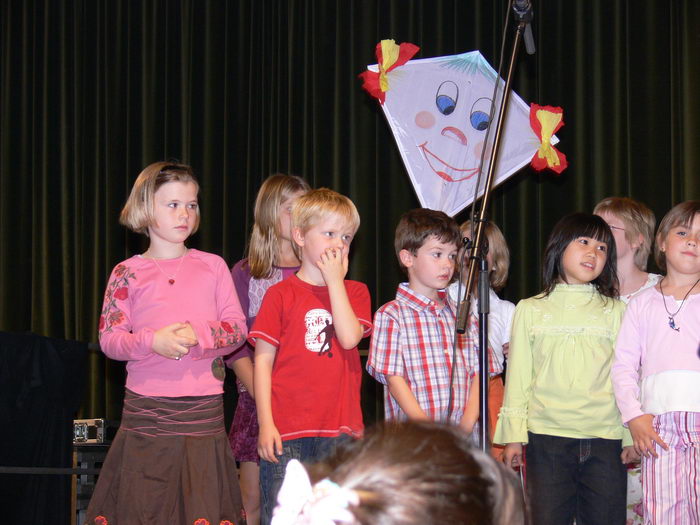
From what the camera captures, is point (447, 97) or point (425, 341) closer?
point (425, 341)

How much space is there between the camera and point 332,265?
271cm

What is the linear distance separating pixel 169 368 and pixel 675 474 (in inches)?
63.8

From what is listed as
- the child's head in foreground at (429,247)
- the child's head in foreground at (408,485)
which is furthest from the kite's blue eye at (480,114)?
the child's head in foreground at (408,485)

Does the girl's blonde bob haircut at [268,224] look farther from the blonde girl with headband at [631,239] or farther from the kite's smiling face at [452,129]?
the blonde girl with headband at [631,239]

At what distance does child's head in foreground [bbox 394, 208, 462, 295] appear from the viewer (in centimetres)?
293

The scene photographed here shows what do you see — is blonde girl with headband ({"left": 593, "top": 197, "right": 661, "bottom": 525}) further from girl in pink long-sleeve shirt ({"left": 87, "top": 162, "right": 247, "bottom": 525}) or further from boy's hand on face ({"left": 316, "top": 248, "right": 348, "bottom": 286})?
girl in pink long-sleeve shirt ({"left": 87, "top": 162, "right": 247, "bottom": 525})

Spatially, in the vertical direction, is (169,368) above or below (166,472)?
above

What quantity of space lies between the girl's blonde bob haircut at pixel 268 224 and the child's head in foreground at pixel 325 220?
0.43 metres

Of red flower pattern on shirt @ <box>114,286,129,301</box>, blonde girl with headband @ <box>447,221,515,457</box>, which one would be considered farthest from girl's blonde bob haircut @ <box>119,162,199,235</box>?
blonde girl with headband @ <box>447,221,515,457</box>

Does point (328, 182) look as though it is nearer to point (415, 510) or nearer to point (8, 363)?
point (8, 363)

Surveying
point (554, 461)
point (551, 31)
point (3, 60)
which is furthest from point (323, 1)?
point (554, 461)

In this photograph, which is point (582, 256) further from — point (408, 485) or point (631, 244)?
point (408, 485)

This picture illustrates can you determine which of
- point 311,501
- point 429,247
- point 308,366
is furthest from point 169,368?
point 311,501

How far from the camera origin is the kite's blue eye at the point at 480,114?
3.72 metres
